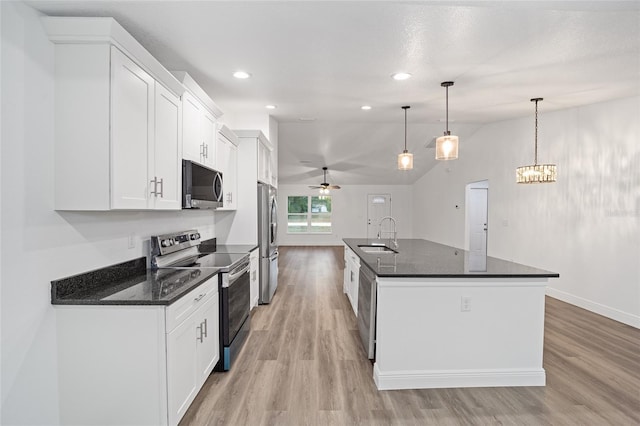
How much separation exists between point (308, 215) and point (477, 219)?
5.87 metres

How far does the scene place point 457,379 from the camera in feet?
8.45

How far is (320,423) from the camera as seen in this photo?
2137 mm

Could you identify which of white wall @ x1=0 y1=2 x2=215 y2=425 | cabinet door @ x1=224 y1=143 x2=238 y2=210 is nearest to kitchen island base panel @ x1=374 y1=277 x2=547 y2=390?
white wall @ x1=0 y1=2 x2=215 y2=425

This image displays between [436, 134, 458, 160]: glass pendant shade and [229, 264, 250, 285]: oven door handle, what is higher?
[436, 134, 458, 160]: glass pendant shade

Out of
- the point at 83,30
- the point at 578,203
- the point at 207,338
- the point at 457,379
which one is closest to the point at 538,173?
the point at 578,203

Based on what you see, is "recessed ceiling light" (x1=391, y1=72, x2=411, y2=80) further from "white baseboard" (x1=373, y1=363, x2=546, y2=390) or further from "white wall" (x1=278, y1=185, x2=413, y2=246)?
"white wall" (x1=278, y1=185, x2=413, y2=246)

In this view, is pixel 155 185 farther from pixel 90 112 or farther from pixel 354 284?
pixel 354 284

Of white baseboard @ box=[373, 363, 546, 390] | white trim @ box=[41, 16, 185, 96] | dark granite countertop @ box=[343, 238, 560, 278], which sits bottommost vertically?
white baseboard @ box=[373, 363, 546, 390]

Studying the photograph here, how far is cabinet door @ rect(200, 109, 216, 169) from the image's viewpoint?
10.2ft

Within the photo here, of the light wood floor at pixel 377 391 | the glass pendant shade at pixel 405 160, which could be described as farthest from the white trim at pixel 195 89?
the light wood floor at pixel 377 391

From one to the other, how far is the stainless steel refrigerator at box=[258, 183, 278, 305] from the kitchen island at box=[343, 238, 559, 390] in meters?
2.24

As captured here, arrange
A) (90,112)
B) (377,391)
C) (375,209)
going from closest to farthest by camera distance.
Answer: (90,112), (377,391), (375,209)

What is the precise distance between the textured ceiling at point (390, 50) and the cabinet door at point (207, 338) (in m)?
1.97

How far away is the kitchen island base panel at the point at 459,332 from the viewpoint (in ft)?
8.39
